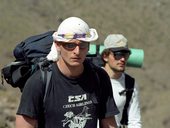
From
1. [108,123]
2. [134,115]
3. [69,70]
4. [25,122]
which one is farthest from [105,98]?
[134,115]

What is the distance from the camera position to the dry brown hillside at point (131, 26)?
40219 millimetres

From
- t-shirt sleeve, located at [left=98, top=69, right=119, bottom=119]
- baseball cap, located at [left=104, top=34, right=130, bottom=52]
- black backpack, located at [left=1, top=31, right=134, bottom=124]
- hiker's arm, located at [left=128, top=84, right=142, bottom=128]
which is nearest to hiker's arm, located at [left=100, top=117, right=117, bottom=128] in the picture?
t-shirt sleeve, located at [left=98, top=69, right=119, bottom=119]

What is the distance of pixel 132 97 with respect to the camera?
538 centimetres

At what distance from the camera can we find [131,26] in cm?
6378

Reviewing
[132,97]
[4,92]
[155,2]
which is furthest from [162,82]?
[132,97]

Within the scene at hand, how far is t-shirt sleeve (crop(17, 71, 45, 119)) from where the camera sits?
11.9 feet

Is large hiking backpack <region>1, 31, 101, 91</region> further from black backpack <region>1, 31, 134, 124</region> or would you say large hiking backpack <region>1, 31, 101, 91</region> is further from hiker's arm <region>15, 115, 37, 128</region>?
hiker's arm <region>15, 115, 37, 128</region>

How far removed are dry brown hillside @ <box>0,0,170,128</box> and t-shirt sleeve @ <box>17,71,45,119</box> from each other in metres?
27.8

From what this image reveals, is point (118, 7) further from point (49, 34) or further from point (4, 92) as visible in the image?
point (49, 34)

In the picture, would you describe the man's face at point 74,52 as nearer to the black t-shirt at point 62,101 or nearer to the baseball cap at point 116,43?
the black t-shirt at point 62,101

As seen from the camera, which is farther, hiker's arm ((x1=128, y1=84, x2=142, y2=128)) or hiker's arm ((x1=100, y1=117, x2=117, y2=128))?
hiker's arm ((x1=128, y1=84, x2=142, y2=128))

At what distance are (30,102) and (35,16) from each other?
5358 centimetres

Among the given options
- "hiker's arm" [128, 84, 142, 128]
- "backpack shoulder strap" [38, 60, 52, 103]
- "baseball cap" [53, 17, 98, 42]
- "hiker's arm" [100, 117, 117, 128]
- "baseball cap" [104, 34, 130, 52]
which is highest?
"baseball cap" [53, 17, 98, 42]

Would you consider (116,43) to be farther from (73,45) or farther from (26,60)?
(73,45)
